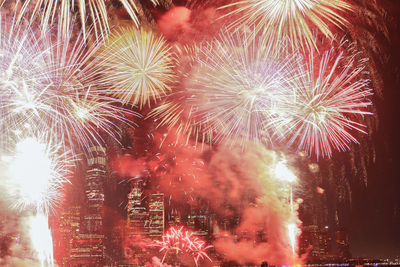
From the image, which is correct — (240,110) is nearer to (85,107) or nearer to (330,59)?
(330,59)

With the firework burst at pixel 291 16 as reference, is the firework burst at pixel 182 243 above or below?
below

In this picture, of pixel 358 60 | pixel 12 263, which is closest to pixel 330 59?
pixel 358 60

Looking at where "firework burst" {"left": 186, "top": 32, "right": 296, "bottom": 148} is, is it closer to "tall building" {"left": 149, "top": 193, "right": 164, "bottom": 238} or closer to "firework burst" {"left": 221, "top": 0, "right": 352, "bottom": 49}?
"firework burst" {"left": 221, "top": 0, "right": 352, "bottom": 49}

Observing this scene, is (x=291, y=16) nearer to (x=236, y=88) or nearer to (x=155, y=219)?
(x=236, y=88)

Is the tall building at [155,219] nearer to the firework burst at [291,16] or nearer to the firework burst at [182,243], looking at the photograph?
the firework burst at [182,243]

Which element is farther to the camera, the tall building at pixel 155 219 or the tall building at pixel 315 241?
the tall building at pixel 315 241

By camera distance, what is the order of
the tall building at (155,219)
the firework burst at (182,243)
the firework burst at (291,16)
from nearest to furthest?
1. the firework burst at (291,16)
2. the firework burst at (182,243)
3. the tall building at (155,219)

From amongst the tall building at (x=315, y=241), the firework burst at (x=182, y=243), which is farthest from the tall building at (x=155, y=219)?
the tall building at (x=315, y=241)

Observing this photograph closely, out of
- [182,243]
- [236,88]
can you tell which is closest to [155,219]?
[182,243]
